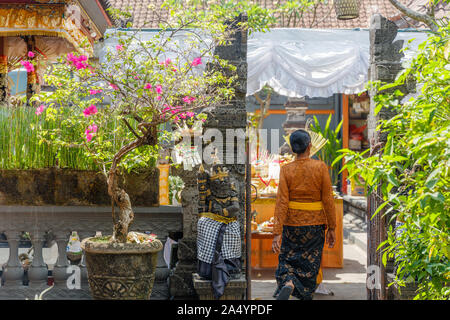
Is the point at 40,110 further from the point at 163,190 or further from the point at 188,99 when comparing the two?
the point at 163,190

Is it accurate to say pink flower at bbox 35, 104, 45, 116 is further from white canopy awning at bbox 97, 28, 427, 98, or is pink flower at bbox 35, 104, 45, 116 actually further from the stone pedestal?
white canopy awning at bbox 97, 28, 427, 98

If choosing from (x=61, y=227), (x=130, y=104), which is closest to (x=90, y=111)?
(x=130, y=104)

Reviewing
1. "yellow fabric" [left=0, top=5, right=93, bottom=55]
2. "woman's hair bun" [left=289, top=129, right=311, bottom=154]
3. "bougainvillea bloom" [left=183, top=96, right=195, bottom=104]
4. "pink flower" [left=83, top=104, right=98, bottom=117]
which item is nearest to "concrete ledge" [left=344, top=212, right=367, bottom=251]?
"woman's hair bun" [left=289, top=129, right=311, bottom=154]

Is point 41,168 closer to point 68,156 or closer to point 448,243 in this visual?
point 68,156

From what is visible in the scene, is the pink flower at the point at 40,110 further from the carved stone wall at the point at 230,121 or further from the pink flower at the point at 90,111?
the carved stone wall at the point at 230,121

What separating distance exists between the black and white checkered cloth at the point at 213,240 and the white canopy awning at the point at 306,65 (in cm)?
370

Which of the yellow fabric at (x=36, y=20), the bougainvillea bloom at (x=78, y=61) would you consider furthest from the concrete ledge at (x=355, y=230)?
the bougainvillea bloom at (x=78, y=61)

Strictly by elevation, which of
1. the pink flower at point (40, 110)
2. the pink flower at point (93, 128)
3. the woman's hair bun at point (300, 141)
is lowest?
the woman's hair bun at point (300, 141)

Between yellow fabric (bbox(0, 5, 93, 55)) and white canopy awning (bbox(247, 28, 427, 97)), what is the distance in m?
2.54

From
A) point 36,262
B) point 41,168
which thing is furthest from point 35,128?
point 36,262

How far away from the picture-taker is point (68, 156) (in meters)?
5.14

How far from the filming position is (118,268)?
4.29 metres

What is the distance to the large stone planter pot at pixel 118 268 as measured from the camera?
4281mm

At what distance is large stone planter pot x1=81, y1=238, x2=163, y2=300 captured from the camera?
4.28m
